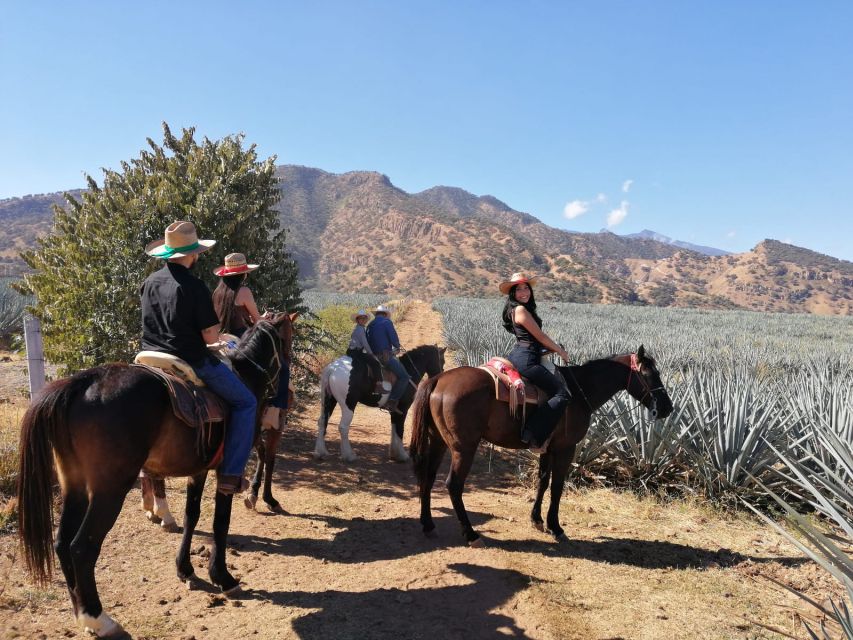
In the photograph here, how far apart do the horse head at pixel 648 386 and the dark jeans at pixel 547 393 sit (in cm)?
93

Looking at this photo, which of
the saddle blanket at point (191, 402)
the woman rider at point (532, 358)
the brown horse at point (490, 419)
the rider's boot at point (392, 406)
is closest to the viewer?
the saddle blanket at point (191, 402)

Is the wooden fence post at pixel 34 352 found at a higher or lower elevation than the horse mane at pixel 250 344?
lower

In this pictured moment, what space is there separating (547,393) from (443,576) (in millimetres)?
1952

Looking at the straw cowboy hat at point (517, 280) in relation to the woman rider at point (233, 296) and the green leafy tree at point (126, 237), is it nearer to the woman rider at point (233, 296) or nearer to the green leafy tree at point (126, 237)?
the woman rider at point (233, 296)

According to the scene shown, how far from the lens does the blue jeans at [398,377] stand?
7.64 m

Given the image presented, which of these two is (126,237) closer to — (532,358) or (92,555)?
(92,555)

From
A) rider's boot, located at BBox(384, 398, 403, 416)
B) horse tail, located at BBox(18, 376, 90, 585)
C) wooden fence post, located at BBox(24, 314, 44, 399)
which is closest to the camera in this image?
horse tail, located at BBox(18, 376, 90, 585)

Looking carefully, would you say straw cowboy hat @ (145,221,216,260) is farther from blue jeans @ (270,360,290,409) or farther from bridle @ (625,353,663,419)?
bridle @ (625,353,663,419)

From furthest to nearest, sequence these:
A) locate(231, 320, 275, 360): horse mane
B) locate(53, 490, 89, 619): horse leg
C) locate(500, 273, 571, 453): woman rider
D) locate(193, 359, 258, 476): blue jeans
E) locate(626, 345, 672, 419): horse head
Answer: locate(626, 345, 672, 419): horse head → locate(500, 273, 571, 453): woman rider → locate(231, 320, 275, 360): horse mane → locate(193, 359, 258, 476): blue jeans → locate(53, 490, 89, 619): horse leg

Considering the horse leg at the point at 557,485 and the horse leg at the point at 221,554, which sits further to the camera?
the horse leg at the point at 557,485

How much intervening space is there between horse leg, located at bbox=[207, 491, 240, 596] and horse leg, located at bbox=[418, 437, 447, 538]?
6.26 feet

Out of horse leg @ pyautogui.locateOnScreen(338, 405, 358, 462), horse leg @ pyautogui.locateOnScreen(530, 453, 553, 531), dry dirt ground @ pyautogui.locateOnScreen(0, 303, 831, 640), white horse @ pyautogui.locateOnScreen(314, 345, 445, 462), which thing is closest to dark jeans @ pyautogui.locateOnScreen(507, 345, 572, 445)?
horse leg @ pyautogui.locateOnScreen(530, 453, 553, 531)

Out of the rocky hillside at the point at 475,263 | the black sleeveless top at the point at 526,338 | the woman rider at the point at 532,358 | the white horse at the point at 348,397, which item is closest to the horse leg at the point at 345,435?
the white horse at the point at 348,397

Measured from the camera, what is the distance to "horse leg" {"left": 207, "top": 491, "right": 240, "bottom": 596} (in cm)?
388
